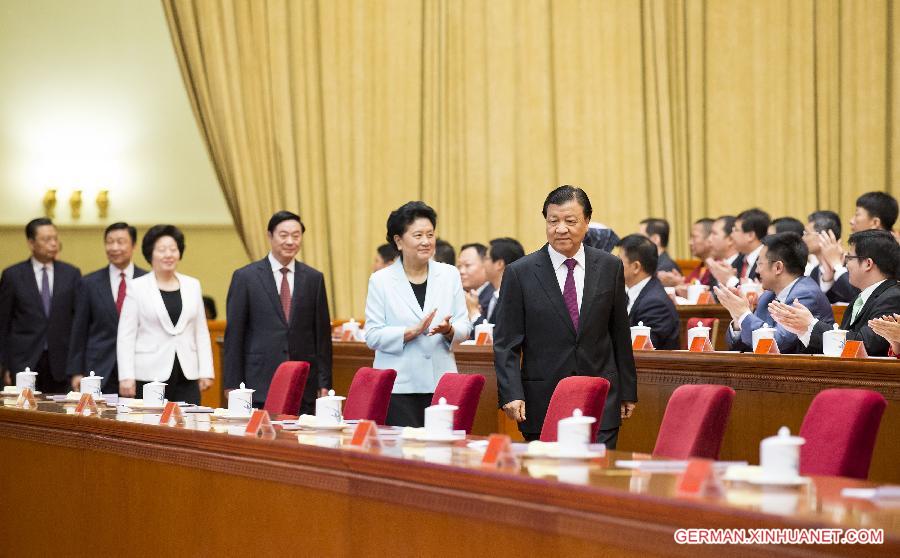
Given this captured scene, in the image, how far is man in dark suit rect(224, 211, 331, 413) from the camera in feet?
19.2

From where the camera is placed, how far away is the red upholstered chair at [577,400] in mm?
3805

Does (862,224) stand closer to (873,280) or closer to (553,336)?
(873,280)

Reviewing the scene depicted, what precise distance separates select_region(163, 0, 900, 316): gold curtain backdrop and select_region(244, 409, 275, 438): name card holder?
23.2 ft

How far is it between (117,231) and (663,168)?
5.75m

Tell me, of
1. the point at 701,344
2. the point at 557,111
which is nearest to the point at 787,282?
the point at 701,344

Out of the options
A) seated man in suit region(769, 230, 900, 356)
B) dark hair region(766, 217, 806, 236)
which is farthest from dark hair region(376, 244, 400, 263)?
seated man in suit region(769, 230, 900, 356)

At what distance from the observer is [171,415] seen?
169 inches

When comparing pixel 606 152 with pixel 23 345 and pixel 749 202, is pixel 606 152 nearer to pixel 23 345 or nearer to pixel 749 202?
pixel 749 202

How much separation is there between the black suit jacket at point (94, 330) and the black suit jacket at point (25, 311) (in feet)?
3.31

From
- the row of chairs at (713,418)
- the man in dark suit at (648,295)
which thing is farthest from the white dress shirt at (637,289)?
the row of chairs at (713,418)

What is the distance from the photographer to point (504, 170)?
11375 millimetres

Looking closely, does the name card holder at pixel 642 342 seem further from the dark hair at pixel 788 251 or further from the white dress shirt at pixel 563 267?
the white dress shirt at pixel 563 267

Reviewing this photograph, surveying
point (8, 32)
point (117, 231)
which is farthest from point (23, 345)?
point (8, 32)

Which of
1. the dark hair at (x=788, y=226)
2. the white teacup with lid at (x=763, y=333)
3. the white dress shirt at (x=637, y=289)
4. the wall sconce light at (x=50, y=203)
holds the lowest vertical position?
the white teacup with lid at (x=763, y=333)
